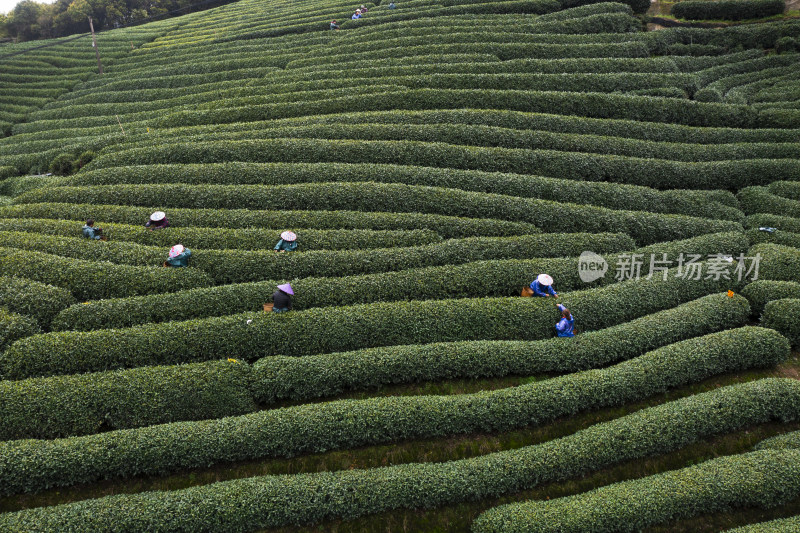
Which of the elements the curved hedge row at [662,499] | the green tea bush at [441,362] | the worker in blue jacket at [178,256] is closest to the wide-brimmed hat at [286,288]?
the green tea bush at [441,362]

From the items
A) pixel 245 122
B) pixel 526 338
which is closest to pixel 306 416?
pixel 526 338

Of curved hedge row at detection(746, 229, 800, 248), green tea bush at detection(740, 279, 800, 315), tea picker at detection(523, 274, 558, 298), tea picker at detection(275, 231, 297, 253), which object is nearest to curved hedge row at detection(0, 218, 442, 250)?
tea picker at detection(275, 231, 297, 253)

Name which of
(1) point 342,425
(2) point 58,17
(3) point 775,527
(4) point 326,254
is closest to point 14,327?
(4) point 326,254

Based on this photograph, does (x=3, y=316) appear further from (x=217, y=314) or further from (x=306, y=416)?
(x=306, y=416)

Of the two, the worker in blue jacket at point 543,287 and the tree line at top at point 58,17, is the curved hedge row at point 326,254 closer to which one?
the worker in blue jacket at point 543,287

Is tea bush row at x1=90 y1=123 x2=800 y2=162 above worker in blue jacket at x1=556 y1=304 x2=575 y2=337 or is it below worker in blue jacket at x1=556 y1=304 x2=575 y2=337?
above

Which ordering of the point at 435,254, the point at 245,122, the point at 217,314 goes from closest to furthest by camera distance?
the point at 217,314 → the point at 435,254 → the point at 245,122

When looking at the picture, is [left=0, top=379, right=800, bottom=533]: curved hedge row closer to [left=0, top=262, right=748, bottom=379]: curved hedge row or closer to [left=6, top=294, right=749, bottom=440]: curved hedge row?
[left=6, top=294, right=749, bottom=440]: curved hedge row

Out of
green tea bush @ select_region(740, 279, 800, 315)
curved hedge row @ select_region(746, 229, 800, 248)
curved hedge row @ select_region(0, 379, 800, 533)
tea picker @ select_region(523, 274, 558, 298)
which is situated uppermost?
tea picker @ select_region(523, 274, 558, 298)
